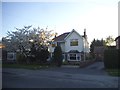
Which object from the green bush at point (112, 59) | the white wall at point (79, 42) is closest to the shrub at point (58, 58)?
the green bush at point (112, 59)

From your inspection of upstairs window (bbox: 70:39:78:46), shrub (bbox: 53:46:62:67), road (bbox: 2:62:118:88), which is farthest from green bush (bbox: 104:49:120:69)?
upstairs window (bbox: 70:39:78:46)

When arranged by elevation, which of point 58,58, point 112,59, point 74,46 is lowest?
point 58,58

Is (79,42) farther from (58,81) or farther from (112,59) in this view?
(58,81)

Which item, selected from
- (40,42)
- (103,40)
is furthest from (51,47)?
(103,40)

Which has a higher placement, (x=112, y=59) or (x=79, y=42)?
(x=79, y=42)

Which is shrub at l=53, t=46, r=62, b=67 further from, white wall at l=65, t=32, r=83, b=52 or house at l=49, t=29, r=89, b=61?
white wall at l=65, t=32, r=83, b=52

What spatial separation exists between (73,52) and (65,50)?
7.01ft

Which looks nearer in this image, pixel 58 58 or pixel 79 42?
pixel 58 58

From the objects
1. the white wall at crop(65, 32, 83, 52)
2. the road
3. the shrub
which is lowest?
the road

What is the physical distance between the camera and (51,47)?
187 feet

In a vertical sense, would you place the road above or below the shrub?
below

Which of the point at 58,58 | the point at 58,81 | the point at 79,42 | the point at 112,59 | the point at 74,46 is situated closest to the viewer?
the point at 58,81

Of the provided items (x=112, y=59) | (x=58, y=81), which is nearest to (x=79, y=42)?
(x=112, y=59)

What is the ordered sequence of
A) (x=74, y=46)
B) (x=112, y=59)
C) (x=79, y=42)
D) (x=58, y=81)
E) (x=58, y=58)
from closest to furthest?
1. (x=58, y=81)
2. (x=112, y=59)
3. (x=58, y=58)
4. (x=79, y=42)
5. (x=74, y=46)
